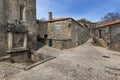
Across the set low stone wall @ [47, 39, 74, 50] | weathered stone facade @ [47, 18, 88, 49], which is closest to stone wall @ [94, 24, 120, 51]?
weathered stone facade @ [47, 18, 88, 49]

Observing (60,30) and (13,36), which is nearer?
(13,36)

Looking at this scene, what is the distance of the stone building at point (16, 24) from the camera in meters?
12.8

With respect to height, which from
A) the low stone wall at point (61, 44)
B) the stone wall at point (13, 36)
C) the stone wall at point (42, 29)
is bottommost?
the low stone wall at point (61, 44)

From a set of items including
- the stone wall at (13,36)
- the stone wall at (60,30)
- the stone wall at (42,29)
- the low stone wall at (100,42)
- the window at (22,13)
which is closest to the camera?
the stone wall at (13,36)

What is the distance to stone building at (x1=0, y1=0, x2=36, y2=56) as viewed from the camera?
1284cm

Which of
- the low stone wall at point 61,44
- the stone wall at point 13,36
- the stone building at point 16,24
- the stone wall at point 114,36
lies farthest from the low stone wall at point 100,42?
the stone wall at point 13,36

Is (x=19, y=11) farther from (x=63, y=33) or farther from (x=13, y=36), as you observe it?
(x=63, y=33)

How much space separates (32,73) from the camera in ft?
27.4

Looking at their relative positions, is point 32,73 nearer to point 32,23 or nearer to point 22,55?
point 22,55

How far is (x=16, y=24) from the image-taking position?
14297 mm

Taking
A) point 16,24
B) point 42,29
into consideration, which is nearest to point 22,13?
point 16,24

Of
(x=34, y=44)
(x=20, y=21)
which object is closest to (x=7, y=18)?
(x=20, y=21)

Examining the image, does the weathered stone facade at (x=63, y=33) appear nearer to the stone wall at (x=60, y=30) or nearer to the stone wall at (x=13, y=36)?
the stone wall at (x=60, y=30)

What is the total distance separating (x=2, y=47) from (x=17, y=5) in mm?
4869
